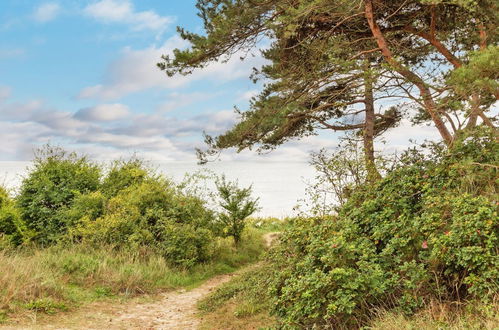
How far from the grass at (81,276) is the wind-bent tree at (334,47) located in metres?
3.25

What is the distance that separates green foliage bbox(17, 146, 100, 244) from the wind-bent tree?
15.2 feet

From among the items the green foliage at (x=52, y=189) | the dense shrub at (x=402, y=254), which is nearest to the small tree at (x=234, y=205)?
the green foliage at (x=52, y=189)

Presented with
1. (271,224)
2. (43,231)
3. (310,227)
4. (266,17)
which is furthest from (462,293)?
(271,224)

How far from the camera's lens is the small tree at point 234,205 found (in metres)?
13.3

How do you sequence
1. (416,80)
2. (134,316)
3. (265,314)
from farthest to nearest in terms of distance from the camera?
Answer: 1. (416,80)
2. (134,316)
3. (265,314)

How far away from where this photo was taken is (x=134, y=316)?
766cm

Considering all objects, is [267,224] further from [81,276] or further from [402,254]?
[402,254]

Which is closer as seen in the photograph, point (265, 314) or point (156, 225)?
point (265, 314)

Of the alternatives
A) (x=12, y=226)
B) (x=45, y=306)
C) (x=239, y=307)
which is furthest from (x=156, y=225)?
(x=239, y=307)

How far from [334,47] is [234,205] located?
18.9ft

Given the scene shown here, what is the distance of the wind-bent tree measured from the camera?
882 centimetres

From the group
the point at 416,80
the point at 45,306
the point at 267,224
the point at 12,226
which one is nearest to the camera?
the point at 45,306

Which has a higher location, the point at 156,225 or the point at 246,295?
the point at 156,225

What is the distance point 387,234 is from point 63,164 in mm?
10820
